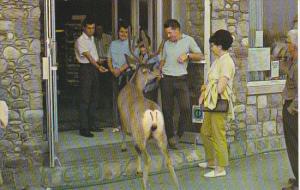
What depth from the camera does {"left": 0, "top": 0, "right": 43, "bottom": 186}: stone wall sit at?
27.1 feet

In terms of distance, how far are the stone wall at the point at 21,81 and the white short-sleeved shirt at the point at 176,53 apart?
2216 millimetres

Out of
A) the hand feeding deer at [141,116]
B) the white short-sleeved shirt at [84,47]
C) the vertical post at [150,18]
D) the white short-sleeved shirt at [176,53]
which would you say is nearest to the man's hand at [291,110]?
the hand feeding deer at [141,116]

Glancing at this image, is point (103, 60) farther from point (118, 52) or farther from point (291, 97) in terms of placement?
point (291, 97)

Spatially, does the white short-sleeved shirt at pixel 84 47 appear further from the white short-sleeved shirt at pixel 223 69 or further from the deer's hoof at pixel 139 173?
the white short-sleeved shirt at pixel 223 69

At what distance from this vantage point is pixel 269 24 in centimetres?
1134

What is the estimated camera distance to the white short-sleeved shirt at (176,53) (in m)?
9.91

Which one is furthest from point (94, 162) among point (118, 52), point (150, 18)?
point (150, 18)

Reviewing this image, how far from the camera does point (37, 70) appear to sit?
8.48 metres

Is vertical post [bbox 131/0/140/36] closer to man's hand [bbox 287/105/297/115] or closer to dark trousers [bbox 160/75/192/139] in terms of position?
dark trousers [bbox 160/75/192/139]

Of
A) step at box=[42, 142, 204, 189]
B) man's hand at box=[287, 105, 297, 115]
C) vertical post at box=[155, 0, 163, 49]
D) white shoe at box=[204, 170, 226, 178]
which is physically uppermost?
vertical post at box=[155, 0, 163, 49]

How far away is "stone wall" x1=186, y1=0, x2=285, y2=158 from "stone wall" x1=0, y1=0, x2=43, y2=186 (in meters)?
3.00

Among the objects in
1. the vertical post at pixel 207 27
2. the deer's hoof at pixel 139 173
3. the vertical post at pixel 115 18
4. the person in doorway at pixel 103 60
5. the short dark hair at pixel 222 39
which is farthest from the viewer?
the vertical post at pixel 115 18

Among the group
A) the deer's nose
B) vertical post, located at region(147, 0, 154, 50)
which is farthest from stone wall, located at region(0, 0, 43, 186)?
vertical post, located at region(147, 0, 154, 50)

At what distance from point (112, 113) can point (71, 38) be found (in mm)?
1629
